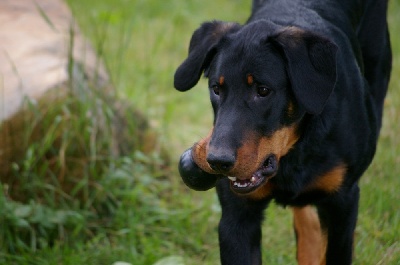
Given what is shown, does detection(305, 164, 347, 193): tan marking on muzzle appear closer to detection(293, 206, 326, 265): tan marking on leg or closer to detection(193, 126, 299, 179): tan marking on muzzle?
detection(193, 126, 299, 179): tan marking on muzzle

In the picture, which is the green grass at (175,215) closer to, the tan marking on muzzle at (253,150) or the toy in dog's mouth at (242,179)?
the toy in dog's mouth at (242,179)

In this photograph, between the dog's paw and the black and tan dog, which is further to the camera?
the dog's paw

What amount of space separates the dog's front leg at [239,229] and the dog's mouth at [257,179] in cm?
27

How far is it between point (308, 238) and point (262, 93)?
1.29 meters

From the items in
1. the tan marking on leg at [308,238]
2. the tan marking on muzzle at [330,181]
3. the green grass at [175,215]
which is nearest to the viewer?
the tan marking on muzzle at [330,181]

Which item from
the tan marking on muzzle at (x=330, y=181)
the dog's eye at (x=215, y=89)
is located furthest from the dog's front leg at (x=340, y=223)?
the dog's eye at (x=215, y=89)

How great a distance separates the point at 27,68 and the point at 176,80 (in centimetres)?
173

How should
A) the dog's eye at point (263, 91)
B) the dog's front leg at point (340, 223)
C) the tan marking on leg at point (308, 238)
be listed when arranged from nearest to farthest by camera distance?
the dog's eye at point (263, 91), the dog's front leg at point (340, 223), the tan marking on leg at point (308, 238)

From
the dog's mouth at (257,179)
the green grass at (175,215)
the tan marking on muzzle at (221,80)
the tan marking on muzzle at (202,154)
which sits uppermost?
the tan marking on muzzle at (221,80)

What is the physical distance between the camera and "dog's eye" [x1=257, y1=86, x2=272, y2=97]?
11.4ft

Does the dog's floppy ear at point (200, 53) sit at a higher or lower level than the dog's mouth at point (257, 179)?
higher

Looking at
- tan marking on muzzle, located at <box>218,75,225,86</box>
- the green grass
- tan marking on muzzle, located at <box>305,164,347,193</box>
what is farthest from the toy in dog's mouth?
the green grass

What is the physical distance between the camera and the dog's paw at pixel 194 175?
3771mm

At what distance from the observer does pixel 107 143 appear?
5250 millimetres
